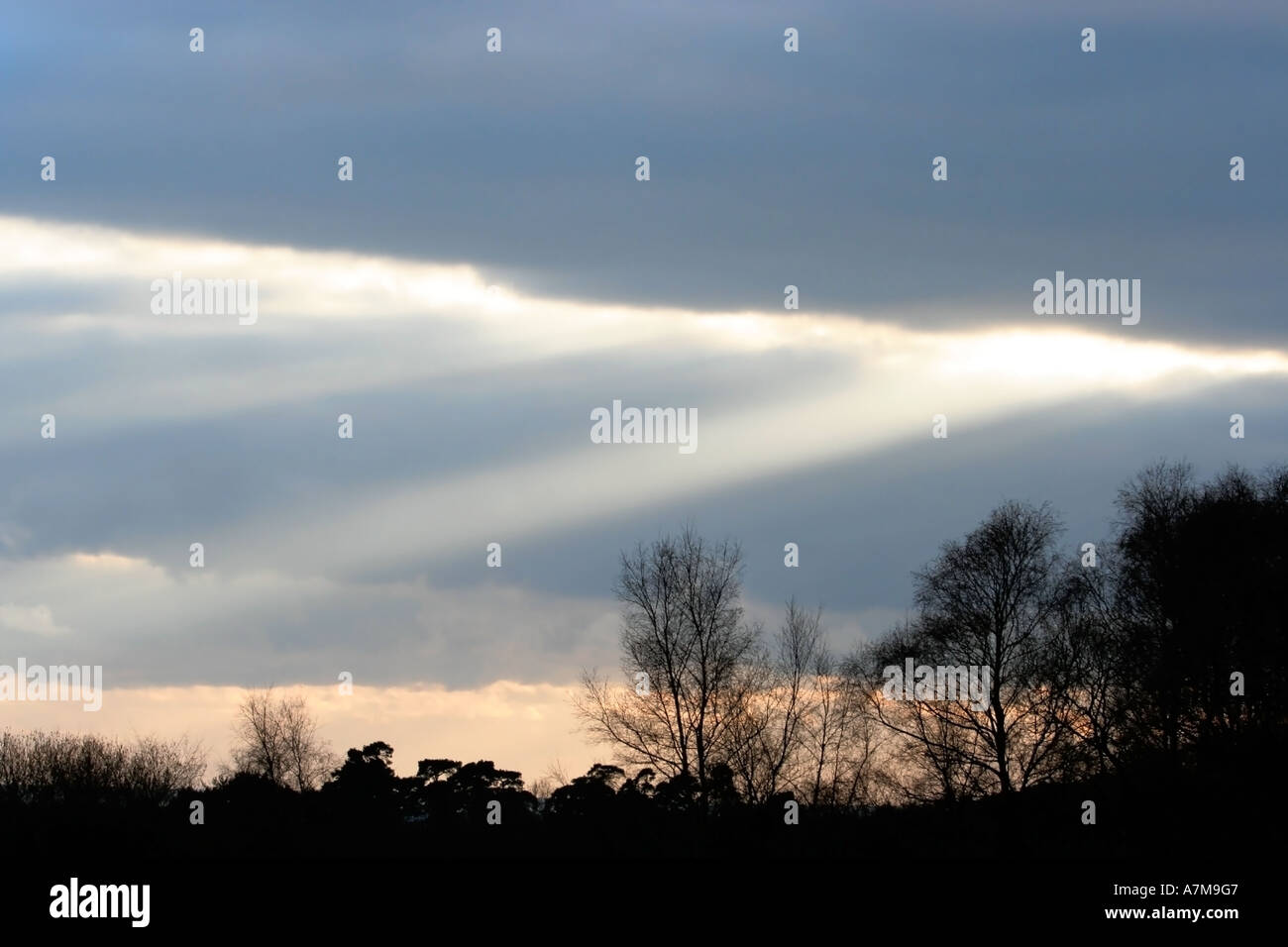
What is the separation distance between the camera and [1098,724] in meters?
70.0

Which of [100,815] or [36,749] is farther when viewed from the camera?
[36,749]

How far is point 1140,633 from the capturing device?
70.7m

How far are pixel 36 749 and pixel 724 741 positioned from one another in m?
58.5

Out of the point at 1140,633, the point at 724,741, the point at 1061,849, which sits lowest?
the point at 1061,849
